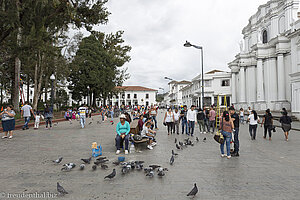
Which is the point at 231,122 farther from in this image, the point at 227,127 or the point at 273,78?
the point at 273,78

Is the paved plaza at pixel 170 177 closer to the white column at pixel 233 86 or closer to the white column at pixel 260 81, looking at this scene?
the white column at pixel 260 81

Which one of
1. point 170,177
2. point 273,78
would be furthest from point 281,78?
point 170,177

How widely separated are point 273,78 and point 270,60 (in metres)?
Answer: 2.68

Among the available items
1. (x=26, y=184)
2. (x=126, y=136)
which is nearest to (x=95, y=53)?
(x=126, y=136)

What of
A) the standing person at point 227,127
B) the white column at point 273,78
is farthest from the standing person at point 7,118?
the white column at point 273,78

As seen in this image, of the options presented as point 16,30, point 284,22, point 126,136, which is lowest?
point 126,136

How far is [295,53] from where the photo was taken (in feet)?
62.6

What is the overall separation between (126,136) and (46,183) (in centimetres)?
319

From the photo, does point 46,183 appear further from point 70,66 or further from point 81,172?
point 70,66

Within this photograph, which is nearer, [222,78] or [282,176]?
[282,176]

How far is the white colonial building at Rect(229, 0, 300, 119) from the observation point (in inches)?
1082

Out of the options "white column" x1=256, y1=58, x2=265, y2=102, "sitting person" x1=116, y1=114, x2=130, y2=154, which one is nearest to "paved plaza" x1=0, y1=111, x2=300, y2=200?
"sitting person" x1=116, y1=114, x2=130, y2=154

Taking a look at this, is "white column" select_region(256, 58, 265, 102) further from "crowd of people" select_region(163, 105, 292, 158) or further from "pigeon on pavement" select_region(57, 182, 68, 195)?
"pigeon on pavement" select_region(57, 182, 68, 195)

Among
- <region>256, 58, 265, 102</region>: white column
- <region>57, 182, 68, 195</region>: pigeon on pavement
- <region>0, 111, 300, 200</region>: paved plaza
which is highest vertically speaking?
<region>256, 58, 265, 102</region>: white column
